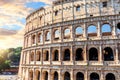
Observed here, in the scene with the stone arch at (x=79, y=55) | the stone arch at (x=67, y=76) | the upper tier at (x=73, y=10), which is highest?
the upper tier at (x=73, y=10)

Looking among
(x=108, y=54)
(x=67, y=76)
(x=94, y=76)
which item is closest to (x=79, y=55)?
(x=67, y=76)

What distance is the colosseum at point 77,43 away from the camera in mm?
20578

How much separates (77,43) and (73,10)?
4769 mm

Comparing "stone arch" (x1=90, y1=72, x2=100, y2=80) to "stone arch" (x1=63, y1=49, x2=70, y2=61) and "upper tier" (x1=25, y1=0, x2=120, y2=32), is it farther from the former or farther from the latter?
"upper tier" (x1=25, y1=0, x2=120, y2=32)

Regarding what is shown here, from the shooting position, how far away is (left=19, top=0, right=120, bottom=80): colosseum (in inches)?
810

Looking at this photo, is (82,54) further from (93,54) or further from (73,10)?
(73,10)

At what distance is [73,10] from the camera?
A: 23484 millimetres

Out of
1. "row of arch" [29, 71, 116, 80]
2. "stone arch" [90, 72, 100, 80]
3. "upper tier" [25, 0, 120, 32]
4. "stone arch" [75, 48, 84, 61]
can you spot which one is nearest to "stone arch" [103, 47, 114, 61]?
"row of arch" [29, 71, 116, 80]

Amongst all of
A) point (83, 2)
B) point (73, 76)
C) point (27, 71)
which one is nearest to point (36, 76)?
point (27, 71)

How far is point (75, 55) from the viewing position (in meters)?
22.3

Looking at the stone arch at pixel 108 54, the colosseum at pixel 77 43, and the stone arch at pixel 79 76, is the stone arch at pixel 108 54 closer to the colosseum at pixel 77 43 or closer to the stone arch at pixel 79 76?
the colosseum at pixel 77 43

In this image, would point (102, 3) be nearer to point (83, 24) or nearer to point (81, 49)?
point (83, 24)

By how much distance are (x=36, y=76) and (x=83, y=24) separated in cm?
1109

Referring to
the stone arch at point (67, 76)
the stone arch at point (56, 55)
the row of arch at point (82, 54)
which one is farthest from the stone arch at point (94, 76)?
the stone arch at point (56, 55)
